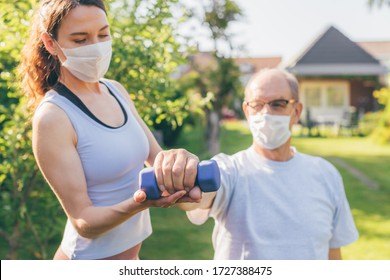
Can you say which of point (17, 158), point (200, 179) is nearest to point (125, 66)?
point (17, 158)

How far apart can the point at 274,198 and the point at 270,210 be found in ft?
0.20

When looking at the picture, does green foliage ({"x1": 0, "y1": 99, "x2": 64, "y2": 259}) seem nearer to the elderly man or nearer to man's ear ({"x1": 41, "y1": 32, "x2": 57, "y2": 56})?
the elderly man

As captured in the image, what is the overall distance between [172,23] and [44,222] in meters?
2.04

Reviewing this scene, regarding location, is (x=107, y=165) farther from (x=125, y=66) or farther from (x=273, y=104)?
(x=125, y=66)

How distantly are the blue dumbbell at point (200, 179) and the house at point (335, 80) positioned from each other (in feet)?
97.8

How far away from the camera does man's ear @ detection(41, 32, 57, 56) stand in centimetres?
203

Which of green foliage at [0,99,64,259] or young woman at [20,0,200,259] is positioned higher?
young woman at [20,0,200,259]

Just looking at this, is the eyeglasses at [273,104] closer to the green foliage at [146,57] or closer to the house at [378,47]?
the green foliage at [146,57]

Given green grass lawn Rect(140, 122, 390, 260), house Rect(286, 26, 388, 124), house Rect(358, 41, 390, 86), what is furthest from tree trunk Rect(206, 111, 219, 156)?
house Rect(358, 41, 390, 86)

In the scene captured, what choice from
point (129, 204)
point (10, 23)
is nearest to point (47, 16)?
point (129, 204)

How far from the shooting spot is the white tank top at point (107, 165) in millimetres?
1951

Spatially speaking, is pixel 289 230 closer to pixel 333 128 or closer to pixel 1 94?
pixel 1 94

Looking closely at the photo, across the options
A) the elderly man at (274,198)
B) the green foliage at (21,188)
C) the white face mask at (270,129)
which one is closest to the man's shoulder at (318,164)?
the elderly man at (274,198)

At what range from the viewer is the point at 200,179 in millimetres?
1746
